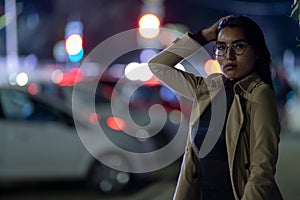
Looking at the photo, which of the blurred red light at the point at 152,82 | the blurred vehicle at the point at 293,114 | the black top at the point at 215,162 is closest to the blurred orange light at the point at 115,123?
the blurred red light at the point at 152,82

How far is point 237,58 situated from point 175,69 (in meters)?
0.40

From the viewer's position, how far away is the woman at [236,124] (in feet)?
8.18

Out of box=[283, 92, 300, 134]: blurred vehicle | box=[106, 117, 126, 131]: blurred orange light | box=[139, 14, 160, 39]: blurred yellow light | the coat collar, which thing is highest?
the coat collar

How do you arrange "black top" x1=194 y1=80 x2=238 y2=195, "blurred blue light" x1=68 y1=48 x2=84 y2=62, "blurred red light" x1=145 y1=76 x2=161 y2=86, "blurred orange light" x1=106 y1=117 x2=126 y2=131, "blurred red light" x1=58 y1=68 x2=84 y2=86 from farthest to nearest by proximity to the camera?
"blurred blue light" x1=68 y1=48 x2=84 y2=62
"blurred red light" x1=58 y1=68 x2=84 y2=86
"blurred red light" x1=145 y1=76 x2=161 y2=86
"blurred orange light" x1=106 y1=117 x2=126 y2=131
"black top" x1=194 y1=80 x2=238 y2=195

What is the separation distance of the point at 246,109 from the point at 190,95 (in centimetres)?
41

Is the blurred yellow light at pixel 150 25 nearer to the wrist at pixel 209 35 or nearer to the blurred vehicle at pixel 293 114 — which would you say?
the blurred vehicle at pixel 293 114

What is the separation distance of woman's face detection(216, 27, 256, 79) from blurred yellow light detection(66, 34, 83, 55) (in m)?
19.5

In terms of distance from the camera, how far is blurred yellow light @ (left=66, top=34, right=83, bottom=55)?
2200 cm

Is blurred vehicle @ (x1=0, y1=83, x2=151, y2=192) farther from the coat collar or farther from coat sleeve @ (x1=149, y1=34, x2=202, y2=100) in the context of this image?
the coat collar

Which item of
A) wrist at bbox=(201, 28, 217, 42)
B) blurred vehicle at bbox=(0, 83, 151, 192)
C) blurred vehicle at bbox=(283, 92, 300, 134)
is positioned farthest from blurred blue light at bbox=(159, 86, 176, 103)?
wrist at bbox=(201, 28, 217, 42)

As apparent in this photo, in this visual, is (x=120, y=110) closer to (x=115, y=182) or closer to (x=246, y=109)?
(x=115, y=182)

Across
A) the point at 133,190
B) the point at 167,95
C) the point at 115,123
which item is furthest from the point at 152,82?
the point at 133,190

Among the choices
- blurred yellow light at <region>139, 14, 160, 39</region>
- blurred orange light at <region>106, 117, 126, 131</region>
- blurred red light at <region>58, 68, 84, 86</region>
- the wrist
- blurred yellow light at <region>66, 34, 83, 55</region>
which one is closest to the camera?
the wrist

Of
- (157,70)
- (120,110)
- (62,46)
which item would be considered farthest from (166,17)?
(157,70)
